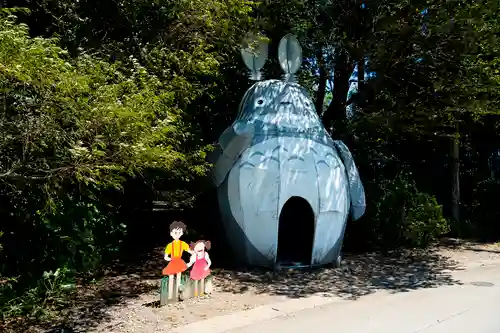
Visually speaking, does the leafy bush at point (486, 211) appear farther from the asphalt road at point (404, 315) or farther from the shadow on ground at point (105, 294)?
the shadow on ground at point (105, 294)

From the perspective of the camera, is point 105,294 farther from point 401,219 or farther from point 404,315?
point 401,219

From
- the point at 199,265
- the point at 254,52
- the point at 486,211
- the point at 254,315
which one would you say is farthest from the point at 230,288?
the point at 486,211

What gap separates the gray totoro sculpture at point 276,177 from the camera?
26.5 ft

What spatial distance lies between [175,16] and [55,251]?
4.19 metres

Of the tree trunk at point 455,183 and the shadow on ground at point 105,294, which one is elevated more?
the tree trunk at point 455,183

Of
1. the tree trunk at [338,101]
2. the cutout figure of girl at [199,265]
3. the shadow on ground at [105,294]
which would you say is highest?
the tree trunk at [338,101]

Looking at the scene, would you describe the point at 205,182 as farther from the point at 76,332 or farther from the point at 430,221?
the point at 430,221

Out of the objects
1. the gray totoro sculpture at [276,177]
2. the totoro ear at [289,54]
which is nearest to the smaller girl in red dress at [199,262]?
the gray totoro sculpture at [276,177]

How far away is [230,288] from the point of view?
7.65 meters

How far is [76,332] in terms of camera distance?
221 inches

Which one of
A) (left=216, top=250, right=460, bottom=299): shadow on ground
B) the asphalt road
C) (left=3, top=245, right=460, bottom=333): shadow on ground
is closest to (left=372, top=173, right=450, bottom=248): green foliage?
(left=3, top=245, right=460, bottom=333): shadow on ground

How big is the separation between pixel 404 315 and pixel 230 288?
2.78 metres

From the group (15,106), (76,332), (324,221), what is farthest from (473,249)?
(15,106)

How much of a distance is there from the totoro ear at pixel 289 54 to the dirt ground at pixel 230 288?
160 inches
